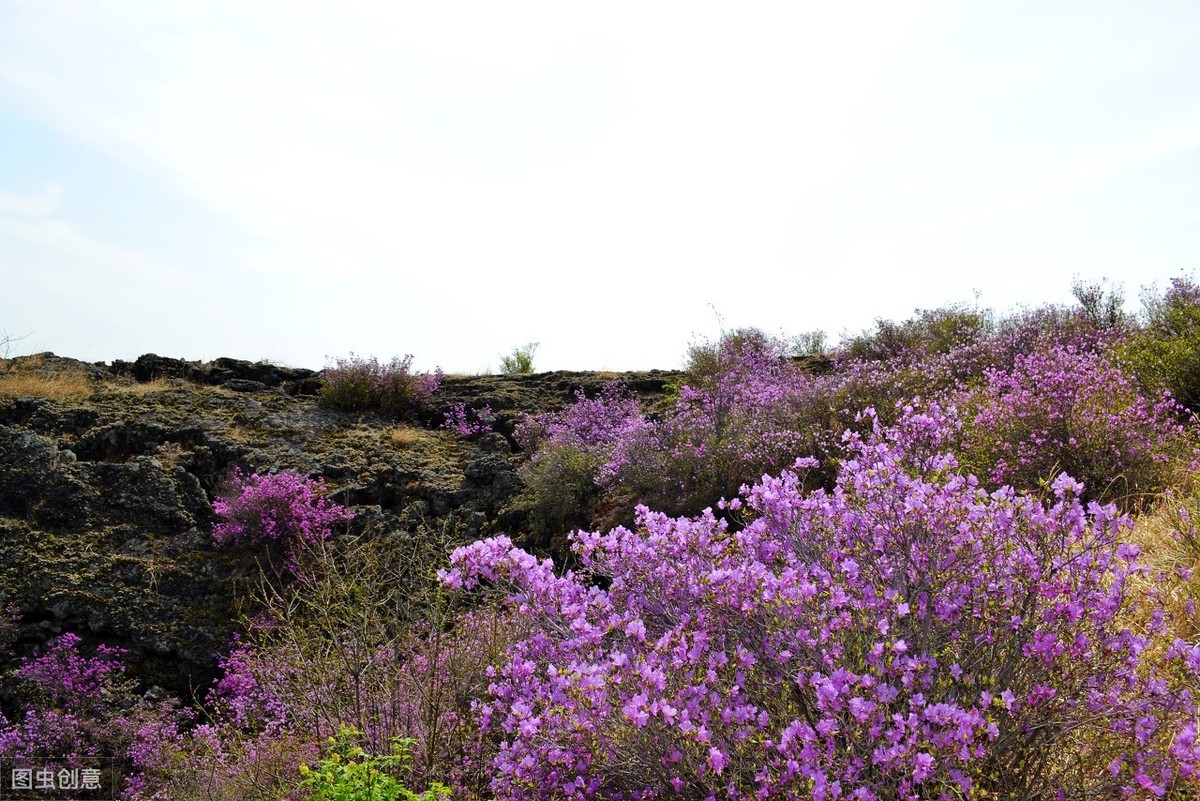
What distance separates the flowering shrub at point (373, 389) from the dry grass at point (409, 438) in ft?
3.17

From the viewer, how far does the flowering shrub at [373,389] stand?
39.8 ft

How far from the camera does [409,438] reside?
35.7ft

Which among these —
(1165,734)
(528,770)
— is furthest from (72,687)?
(1165,734)

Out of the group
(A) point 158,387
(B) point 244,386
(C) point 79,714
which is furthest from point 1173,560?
(A) point 158,387

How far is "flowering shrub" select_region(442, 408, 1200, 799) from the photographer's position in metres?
2.30

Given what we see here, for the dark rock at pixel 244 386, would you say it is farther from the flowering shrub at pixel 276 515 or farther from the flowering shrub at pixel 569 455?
the flowering shrub at pixel 569 455

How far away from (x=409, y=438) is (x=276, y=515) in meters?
2.50

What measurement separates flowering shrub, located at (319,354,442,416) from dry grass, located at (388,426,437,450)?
0.97 m

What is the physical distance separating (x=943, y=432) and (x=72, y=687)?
6.94 metres

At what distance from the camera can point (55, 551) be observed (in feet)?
27.1

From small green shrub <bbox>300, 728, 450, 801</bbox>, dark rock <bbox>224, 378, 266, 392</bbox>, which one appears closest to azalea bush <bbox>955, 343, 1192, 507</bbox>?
small green shrub <bbox>300, 728, 450, 801</bbox>

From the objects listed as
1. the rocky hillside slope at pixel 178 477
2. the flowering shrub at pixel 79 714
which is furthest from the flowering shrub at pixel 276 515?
the flowering shrub at pixel 79 714

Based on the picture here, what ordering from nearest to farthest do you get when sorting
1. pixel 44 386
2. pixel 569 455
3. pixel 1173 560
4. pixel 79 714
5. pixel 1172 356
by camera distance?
pixel 1173 560 < pixel 79 714 < pixel 1172 356 < pixel 569 455 < pixel 44 386

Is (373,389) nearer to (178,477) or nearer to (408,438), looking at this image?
(408,438)
